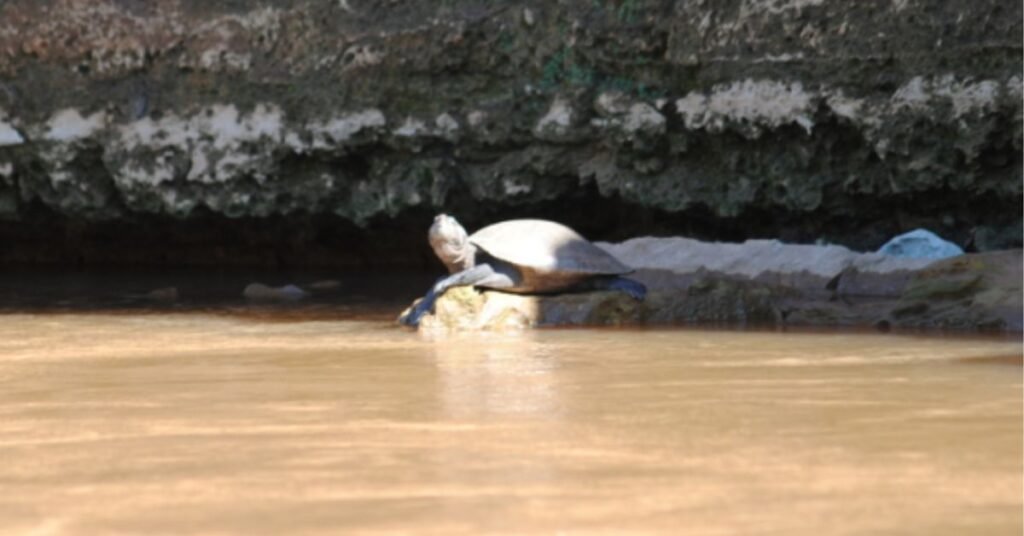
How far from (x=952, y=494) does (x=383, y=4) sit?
759 cm

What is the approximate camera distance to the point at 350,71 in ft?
31.8

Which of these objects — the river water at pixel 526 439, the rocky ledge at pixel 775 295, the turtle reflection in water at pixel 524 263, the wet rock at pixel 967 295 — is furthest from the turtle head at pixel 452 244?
the wet rock at pixel 967 295

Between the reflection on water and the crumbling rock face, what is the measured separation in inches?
119

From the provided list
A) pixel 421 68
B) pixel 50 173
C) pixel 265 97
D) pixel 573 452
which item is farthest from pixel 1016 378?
pixel 50 173

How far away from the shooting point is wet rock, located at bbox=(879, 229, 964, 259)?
779 centimetres

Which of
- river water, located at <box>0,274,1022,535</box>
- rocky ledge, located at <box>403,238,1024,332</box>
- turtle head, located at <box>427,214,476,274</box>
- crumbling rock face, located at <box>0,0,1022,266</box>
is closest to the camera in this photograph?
river water, located at <box>0,274,1022,535</box>

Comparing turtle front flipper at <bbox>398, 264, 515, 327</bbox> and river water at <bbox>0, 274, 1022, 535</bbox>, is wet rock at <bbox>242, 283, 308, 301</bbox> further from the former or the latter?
river water at <bbox>0, 274, 1022, 535</bbox>

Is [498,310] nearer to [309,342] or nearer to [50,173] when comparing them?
[309,342]

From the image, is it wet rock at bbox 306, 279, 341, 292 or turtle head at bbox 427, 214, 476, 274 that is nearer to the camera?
turtle head at bbox 427, 214, 476, 274

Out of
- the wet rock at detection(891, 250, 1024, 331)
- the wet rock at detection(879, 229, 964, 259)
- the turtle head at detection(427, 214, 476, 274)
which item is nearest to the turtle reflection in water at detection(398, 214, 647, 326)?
the turtle head at detection(427, 214, 476, 274)

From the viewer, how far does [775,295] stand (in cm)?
692

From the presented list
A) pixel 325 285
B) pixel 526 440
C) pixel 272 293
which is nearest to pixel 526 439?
pixel 526 440

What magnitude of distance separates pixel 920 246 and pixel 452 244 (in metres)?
2.40

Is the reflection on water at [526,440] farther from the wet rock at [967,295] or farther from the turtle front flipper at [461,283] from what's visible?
the turtle front flipper at [461,283]
